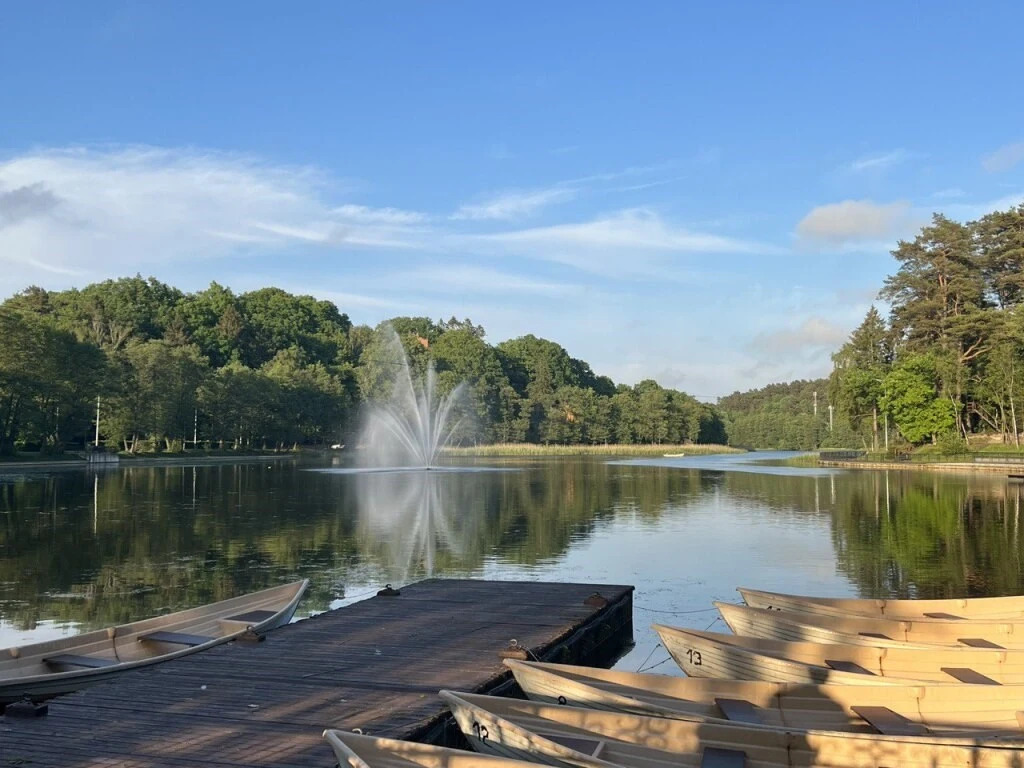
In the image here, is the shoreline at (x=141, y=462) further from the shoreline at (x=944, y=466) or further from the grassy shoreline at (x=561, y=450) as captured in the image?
the shoreline at (x=944, y=466)

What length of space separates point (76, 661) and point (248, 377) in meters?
80.4

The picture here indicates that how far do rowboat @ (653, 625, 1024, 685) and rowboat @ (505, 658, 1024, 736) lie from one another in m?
0.57

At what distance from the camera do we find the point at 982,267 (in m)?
79.2

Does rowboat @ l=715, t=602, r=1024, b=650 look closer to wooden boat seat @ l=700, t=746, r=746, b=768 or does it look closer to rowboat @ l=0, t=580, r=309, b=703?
wooden boat seat @ l=700, t=746, r=746, b=768

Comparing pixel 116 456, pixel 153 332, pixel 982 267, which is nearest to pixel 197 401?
pixel 116 456

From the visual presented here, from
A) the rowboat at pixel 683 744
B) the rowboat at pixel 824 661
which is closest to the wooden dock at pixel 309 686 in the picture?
the rowboat at pixel 683 744

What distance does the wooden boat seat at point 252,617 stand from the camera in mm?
11782

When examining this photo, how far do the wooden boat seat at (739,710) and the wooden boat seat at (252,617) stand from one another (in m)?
6.58

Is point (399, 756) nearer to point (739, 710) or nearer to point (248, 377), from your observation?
point (739, 710)

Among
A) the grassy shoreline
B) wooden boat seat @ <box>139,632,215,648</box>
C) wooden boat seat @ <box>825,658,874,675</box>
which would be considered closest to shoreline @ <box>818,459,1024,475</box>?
the grassy shoreline

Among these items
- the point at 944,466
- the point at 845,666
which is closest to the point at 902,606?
the point at 845,666

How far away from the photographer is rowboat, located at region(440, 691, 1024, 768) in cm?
603

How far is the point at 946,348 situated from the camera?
74375 millimetres

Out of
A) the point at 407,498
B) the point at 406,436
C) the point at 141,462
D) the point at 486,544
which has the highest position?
the point at 406,436
